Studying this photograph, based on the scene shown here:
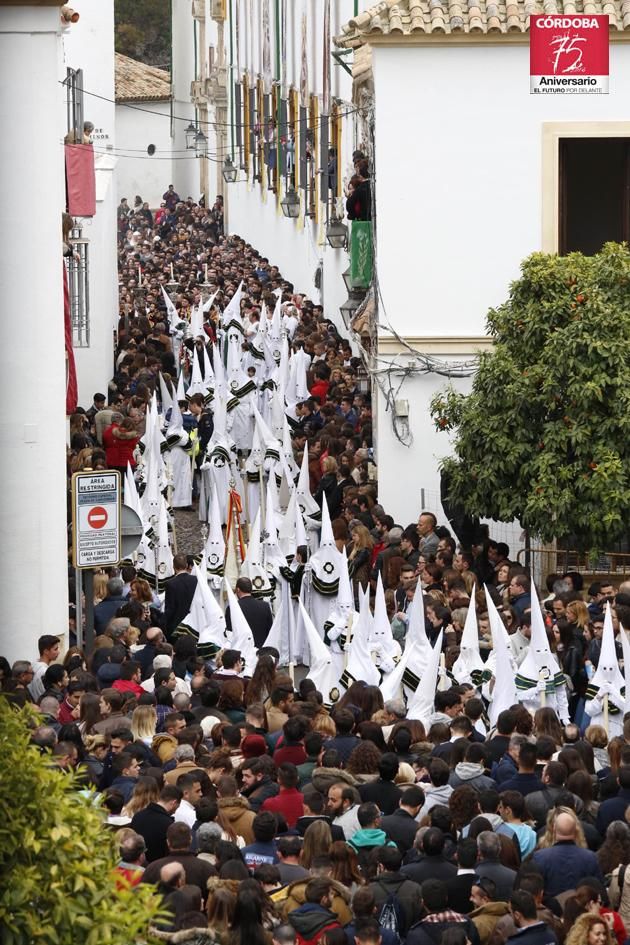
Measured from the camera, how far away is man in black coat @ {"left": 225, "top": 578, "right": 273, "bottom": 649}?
53.8 ft

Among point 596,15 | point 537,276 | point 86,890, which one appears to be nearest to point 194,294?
point 596,15

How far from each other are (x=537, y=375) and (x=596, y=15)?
5.27 m

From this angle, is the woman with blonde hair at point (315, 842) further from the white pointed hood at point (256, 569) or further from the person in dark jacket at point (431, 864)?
the white pointed hood at point (256, 569)

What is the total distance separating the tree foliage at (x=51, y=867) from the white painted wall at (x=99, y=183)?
23977 mm

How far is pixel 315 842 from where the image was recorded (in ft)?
32.0

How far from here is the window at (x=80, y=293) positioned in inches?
1115

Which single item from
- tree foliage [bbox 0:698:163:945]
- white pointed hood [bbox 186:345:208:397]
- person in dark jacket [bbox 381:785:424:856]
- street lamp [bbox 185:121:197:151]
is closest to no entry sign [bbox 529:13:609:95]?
white pointed hood [bbox 186:345:208:397]

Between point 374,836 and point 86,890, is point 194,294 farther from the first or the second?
point 86,890

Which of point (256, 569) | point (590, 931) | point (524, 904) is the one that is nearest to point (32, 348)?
point (256, 569)

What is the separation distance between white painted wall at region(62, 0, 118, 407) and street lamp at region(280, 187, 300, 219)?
617 cm

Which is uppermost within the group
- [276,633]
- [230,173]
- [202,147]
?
[202,147]

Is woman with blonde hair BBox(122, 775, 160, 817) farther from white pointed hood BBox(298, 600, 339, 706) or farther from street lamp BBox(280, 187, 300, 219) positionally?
street lamp BBox(280, 187, 300, 219)

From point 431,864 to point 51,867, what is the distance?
3.91 m

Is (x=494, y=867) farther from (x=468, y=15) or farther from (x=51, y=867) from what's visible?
(x=468, y=15)
